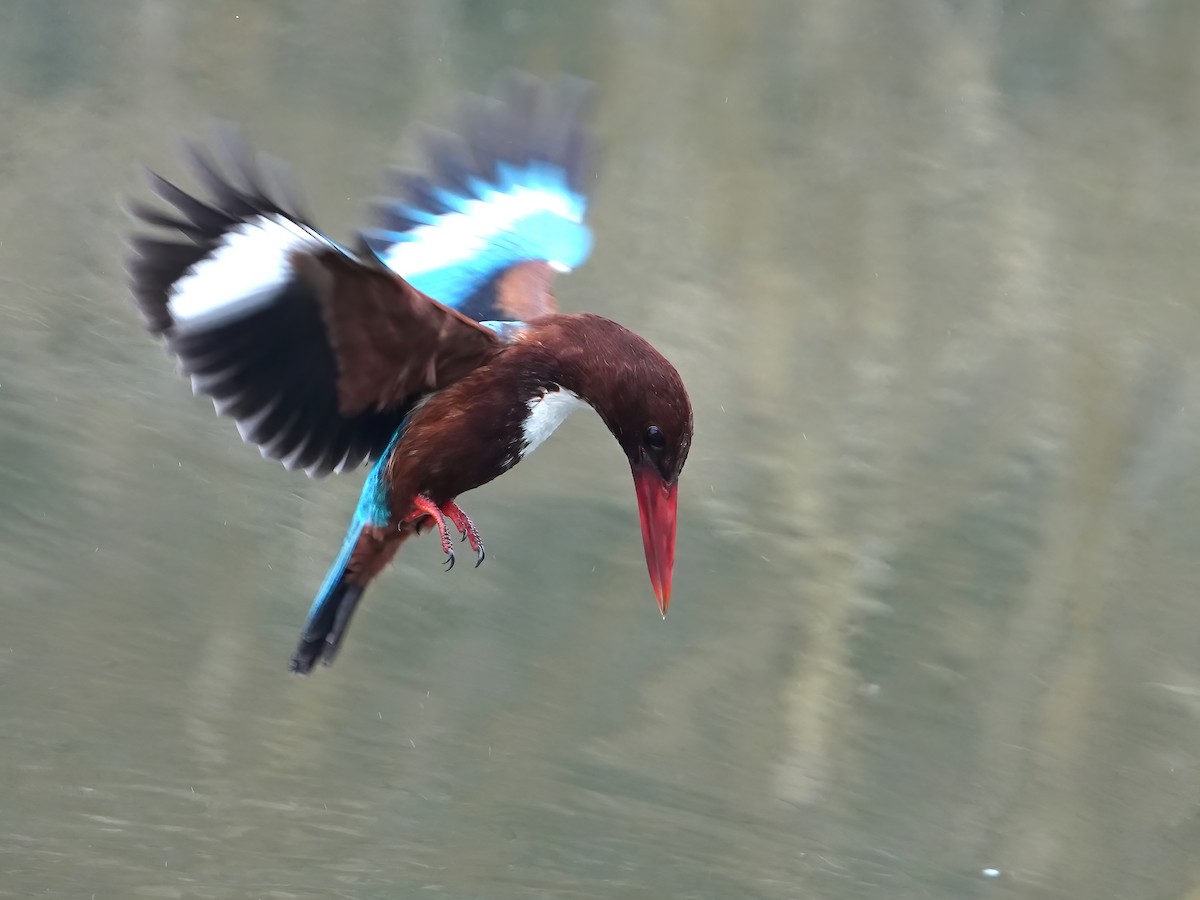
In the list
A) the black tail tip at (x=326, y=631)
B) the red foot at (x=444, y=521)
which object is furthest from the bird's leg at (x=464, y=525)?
the black tail tip at (x=326, y=631)

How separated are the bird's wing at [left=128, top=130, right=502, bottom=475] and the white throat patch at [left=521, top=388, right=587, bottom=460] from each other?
63 millimetres

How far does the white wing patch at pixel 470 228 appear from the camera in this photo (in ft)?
5.19

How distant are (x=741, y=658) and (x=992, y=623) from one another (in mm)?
427

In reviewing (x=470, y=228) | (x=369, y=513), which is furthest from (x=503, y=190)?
(x=369, y=513)

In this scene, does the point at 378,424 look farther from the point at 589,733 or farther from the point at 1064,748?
the point at 1064,748

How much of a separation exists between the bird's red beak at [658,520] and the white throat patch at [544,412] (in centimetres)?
9

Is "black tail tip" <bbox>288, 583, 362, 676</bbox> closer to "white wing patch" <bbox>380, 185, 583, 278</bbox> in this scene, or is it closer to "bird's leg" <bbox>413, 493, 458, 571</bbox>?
"bird's leg" <bbox>413, 493, 458, 571</bbox>

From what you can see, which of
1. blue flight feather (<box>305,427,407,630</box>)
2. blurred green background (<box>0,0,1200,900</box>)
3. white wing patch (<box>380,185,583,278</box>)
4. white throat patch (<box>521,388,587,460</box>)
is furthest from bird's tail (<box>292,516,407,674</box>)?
blurred green background (<box>0,0,1200,900</box>)

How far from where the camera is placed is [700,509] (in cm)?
239

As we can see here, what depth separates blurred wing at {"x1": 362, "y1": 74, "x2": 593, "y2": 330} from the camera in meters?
1.61

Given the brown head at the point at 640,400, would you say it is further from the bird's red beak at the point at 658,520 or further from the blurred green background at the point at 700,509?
the blurred green background at the point at 700,509

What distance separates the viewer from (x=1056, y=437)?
2455 millimetres

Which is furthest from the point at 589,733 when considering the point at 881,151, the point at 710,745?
the point at 881,151

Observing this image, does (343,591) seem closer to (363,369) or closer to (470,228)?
(363,369)
